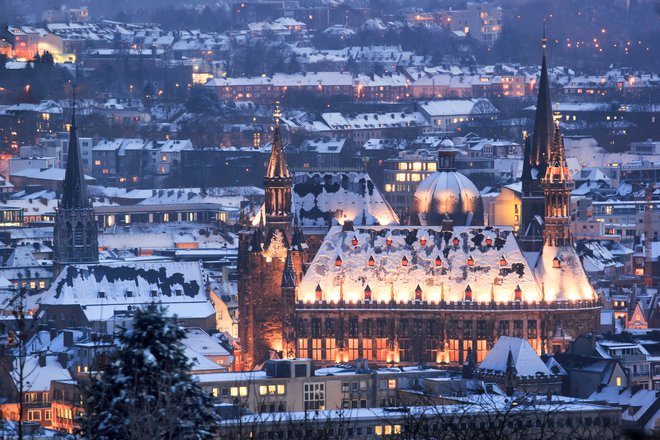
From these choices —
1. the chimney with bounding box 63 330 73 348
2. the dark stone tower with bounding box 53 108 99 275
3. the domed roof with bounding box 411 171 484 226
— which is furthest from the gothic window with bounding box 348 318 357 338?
the dark stone tower with bounding box 53 108 99 275

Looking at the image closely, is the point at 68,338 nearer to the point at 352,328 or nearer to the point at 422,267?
the point at 352,328

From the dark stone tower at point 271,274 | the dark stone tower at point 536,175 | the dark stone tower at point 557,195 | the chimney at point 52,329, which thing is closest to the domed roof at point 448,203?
the dark stone tower at point 536,175

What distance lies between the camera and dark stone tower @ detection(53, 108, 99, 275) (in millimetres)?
155250

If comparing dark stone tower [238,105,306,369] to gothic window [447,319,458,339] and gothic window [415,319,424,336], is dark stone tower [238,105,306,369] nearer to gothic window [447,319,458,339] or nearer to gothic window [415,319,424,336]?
gothic window [415,319,424,336]

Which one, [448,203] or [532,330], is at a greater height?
[448,203]

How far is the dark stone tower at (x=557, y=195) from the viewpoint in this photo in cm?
13400

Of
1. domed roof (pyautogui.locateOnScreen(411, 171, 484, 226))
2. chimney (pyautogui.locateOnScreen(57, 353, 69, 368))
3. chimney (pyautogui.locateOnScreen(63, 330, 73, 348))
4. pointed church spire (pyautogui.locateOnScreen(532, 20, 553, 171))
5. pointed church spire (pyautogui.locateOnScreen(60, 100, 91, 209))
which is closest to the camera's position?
chimney (pyautogui.locateOnScreen(57, 353, 69, 368))

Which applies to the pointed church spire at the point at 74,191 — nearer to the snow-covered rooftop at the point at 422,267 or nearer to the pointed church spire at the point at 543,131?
the pointed church spire at the point at 543,131

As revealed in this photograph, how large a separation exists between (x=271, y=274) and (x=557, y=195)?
14.1m

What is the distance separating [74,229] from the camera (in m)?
156

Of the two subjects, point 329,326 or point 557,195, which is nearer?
point 329,326

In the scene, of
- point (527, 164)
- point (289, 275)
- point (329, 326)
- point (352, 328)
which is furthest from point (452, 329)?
point (527, 164)

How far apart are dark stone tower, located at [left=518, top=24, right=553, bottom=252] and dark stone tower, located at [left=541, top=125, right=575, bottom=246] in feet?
4.06

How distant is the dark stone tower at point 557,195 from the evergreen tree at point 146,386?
7785cm
